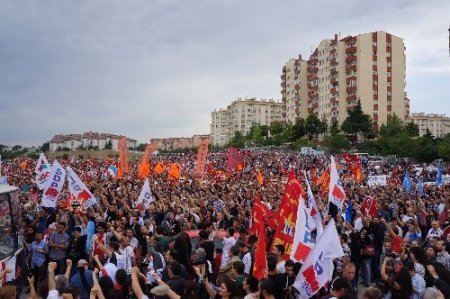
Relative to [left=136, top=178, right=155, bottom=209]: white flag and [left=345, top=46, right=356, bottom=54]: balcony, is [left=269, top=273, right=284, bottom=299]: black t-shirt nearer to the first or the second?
[left=136, top=178, right=155, bottom=209]: white flag

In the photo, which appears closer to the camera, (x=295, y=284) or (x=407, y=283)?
(x=407, y=283)

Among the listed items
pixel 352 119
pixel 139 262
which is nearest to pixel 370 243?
pixel 139 262

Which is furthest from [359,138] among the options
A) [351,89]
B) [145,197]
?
[145,197]

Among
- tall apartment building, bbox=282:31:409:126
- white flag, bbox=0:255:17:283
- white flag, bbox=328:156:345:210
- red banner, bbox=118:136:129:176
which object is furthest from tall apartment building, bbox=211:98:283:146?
white flag, bbox=0:255:17:283

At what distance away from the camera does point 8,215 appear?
9.14 metres

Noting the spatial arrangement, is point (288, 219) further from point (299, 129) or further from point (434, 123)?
point (434, 123)

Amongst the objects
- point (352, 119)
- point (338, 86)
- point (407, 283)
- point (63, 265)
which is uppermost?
point (338, 86)

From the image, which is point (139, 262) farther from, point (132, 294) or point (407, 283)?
point (407, 283)

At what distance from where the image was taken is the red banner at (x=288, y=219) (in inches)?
352

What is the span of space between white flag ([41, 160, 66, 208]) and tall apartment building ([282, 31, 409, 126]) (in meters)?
88.3

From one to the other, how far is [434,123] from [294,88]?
57071 mm

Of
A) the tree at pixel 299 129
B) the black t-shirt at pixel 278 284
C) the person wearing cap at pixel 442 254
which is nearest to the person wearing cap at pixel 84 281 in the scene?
the black t-shirt at pixel 278 284

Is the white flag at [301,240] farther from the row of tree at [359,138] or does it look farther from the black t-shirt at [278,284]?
the row of tree at [359,138]

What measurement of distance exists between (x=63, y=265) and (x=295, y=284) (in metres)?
5.86
